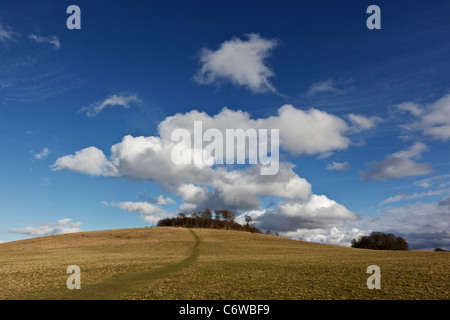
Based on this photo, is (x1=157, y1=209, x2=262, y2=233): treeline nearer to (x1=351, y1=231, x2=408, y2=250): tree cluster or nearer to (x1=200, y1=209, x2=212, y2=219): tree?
(x1=200, y1=209, x2=212, y2=219): tree

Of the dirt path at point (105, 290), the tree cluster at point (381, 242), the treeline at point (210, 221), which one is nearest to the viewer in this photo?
the dirt path at point (105, 290)

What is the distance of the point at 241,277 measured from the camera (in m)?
24.1

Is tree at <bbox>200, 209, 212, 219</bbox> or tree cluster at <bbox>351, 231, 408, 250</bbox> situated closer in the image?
tree cluster at <bbox>351, 231, 408, 250</bbox>

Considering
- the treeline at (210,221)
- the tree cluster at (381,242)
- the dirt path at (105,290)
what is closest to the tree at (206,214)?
the treeline at (210,221)

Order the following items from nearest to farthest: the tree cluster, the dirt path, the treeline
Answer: the dirt path, the tree cluster, the treeline

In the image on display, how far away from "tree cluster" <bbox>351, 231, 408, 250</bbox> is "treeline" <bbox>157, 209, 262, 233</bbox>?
57.7 m

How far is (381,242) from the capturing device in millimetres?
116750

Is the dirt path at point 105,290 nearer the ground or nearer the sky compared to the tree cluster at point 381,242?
nearer the sky

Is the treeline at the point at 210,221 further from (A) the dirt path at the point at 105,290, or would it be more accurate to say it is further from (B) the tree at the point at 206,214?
(A) the dirt path at the point at 105,290

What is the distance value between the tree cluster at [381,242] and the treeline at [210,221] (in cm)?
5775

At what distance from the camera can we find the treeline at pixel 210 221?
158137mm

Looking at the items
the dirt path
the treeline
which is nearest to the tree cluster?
the treeline

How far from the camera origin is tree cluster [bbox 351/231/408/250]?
11348 centimetres
